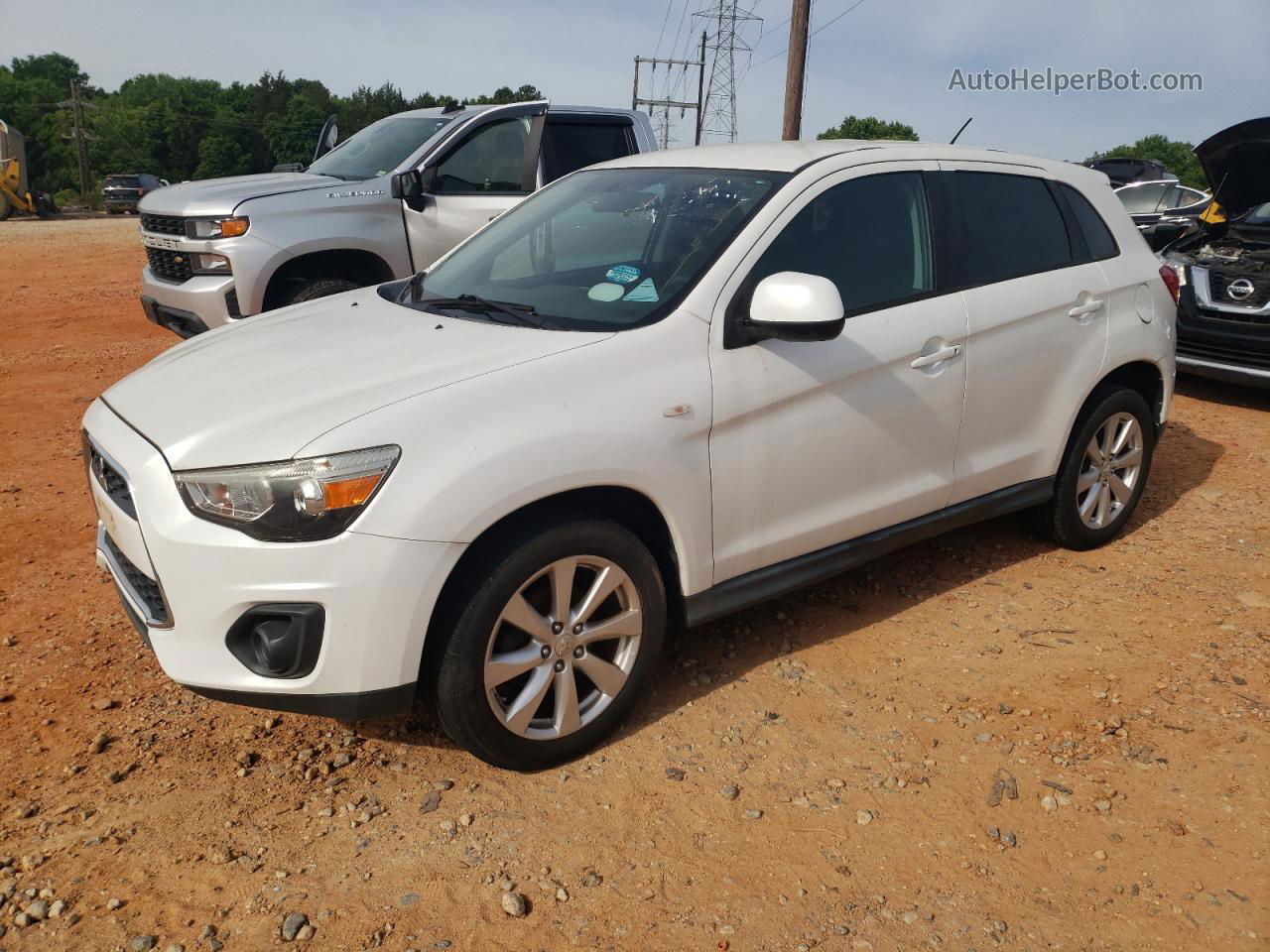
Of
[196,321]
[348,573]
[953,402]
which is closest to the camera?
[348,573]

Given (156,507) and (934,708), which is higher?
(156,507)

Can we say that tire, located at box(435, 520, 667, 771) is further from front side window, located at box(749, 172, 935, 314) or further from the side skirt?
front side window, located at box(749, 172, 935, 314)

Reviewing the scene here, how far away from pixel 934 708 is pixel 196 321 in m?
5.30

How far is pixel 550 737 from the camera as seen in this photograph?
3023mm

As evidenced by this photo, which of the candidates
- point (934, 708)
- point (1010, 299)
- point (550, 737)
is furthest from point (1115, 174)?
point (550, 737)

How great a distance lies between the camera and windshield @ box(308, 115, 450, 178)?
753cm

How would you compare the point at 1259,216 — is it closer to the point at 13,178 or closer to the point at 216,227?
the point at 216,227

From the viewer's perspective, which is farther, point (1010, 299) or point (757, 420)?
point (1010, 299)

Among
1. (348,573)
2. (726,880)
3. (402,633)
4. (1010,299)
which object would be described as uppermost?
(1010,299)

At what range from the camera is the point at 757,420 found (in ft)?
10.6

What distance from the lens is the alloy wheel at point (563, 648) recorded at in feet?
9.43

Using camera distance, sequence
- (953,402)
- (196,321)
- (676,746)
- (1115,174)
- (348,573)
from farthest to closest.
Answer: (1115,174), (196,321), (953,402), (676,746), (348,573)

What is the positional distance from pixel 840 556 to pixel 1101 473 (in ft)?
5.73

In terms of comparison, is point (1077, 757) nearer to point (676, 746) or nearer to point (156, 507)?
point (676, 746)
